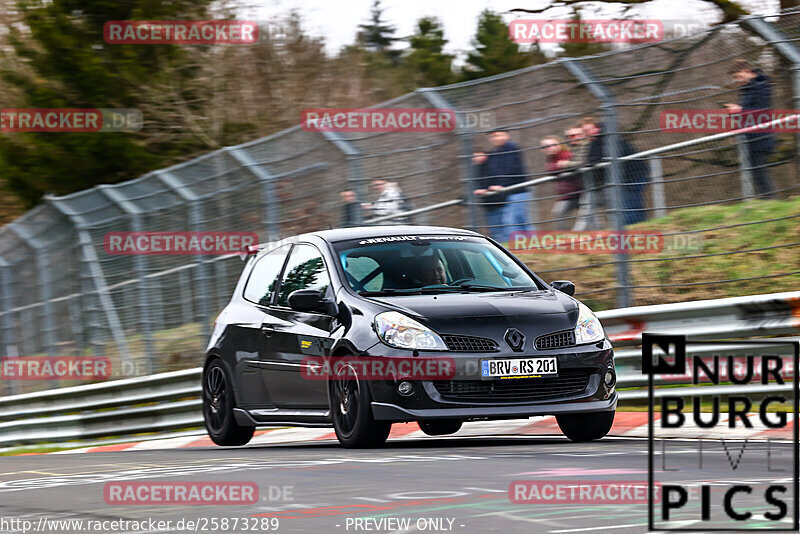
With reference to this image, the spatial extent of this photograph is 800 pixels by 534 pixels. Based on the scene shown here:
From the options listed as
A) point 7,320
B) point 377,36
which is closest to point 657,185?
point 7,320

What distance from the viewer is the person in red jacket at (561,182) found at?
1216 cm

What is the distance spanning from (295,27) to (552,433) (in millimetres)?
21017

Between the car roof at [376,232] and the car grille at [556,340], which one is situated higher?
the car roof at [376,232]

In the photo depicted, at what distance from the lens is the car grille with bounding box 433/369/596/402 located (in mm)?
8641

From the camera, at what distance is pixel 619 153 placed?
1171cm

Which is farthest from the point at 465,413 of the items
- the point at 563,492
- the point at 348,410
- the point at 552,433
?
the point at 563,492

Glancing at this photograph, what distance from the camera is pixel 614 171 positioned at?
11.7m

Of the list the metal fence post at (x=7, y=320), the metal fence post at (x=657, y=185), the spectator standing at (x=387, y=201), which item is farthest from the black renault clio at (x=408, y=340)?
the metal fence post at (x=7, y=320)

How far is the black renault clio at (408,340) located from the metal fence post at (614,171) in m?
1.66

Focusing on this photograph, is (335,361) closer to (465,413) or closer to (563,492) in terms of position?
(465,413)

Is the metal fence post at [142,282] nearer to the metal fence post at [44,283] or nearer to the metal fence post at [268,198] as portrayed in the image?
the metal fence post at [44,283]

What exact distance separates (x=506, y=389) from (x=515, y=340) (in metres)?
0.30

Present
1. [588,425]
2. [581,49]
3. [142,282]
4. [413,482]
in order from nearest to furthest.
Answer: [413,482] < [588,425] < [142,282] < [581,49]

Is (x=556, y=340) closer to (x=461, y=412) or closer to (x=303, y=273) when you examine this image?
(x=461, y=412)
